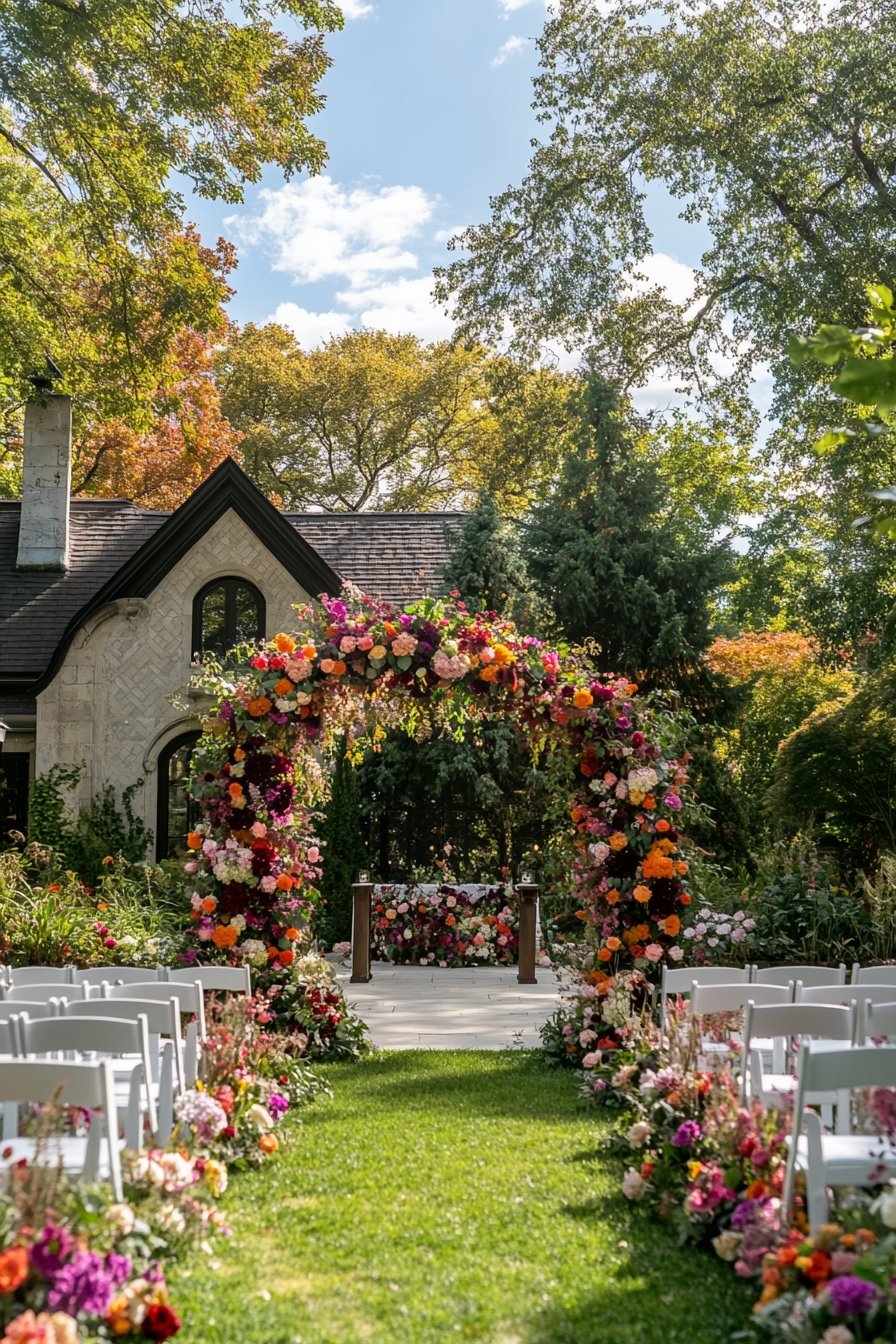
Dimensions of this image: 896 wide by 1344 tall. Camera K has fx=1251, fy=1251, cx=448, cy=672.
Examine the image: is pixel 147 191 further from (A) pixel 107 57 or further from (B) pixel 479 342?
(B) pixel 479 342

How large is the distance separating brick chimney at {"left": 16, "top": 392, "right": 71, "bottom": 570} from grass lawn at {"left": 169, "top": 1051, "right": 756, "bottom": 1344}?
14912 mm

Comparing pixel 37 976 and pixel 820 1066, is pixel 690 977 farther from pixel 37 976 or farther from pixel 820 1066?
pixel 37 976

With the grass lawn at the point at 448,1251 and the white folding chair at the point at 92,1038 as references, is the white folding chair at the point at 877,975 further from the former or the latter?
the white folding chair at the point at 92,1038

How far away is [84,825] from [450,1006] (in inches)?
276

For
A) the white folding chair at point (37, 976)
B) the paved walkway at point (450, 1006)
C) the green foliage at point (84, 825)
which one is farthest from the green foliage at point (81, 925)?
the green foliage at point (84, 825)

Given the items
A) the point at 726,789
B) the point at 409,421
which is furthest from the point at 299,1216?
the point at 409,421

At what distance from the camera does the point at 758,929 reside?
1198 cm

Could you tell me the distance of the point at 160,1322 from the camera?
13.0ft

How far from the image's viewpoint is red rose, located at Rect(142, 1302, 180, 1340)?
13.0 feet

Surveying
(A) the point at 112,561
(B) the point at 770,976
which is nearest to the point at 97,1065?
(B) the point at 770,976

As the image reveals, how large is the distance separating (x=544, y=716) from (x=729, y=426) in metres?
13.4

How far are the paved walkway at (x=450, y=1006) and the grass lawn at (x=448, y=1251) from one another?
3306mm

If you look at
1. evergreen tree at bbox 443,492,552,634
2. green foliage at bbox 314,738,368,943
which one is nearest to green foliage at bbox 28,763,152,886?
green foliage at bbox 314,738,368,943

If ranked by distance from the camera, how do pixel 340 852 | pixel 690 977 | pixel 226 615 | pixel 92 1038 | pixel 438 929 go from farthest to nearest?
pixel 226 615
pixel 340 852
pixel 438 929
pixel 690 977
pixel 92 1038
